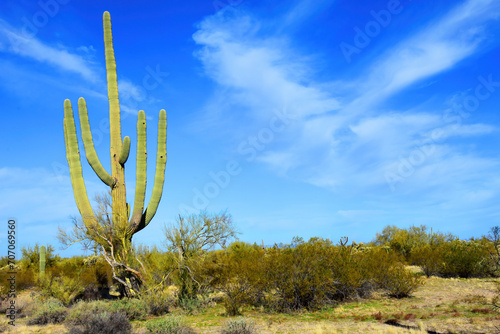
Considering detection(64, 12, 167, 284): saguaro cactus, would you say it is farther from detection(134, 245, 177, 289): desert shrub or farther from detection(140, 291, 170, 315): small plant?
detection(140, 291, 170, 315): small plant

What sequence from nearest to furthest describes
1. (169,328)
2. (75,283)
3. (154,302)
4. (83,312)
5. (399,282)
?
(169,328) → (83,312) → (154,302) → (399,282) → (75,283)

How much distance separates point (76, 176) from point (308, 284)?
11986 millimetres

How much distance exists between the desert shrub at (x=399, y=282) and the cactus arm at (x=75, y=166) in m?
13.7

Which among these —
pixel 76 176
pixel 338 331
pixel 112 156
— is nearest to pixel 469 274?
pixel 338 331

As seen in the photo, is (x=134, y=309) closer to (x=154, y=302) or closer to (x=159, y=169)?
(x=154, y=302)

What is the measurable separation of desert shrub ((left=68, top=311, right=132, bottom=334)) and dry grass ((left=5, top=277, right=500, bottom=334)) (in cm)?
95

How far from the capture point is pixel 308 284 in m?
12.5

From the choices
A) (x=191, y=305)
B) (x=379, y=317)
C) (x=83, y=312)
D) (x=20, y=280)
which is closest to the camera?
(x=379, y=317)

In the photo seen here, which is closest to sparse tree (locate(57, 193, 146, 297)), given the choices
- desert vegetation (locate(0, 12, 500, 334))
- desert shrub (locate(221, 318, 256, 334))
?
desert vegetation (locate(0, 12, 500, 334))

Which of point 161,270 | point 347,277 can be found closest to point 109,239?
point 161,270

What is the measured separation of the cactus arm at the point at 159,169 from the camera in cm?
1692

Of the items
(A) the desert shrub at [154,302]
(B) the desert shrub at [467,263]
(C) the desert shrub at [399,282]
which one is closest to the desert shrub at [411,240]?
(B) the desert shrub at [467,263]

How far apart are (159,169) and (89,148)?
11.1ft

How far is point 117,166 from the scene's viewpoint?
17.0m
